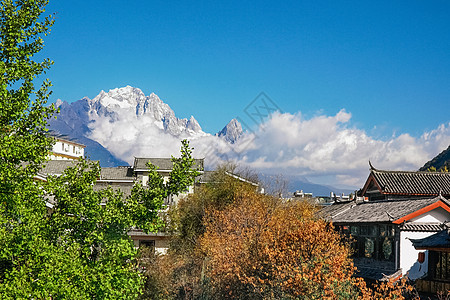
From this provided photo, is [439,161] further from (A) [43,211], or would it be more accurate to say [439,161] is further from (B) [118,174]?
(A) [43,211]

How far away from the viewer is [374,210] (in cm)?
2770

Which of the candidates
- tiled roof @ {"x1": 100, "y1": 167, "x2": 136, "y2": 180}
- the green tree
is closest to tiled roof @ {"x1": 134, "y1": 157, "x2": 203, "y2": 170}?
tiled roof @ {"x1": 100, "y1": 167, "x2": 136, "y2": 180}

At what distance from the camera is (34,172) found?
11.0 metres

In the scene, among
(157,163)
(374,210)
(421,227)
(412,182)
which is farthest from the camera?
(157,163)

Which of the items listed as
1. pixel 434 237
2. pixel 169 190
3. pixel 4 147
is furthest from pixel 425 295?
pixel 4 147

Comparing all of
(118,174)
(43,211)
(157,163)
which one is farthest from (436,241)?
(118,174)

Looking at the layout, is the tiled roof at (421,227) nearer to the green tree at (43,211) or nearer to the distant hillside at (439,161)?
the green tree at (43,211)

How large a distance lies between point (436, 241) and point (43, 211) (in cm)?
1645

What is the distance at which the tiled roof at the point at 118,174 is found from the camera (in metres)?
60.0

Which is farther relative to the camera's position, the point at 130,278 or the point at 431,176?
the point at 431,176

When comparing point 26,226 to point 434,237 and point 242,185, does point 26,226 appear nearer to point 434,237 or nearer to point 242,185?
point 434,237

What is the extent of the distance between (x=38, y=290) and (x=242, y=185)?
1104 inches

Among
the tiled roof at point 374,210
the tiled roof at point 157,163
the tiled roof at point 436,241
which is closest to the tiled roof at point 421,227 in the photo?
the tiled roof at point 374,210

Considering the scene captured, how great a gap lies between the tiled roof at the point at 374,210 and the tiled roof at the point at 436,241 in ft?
6.35
